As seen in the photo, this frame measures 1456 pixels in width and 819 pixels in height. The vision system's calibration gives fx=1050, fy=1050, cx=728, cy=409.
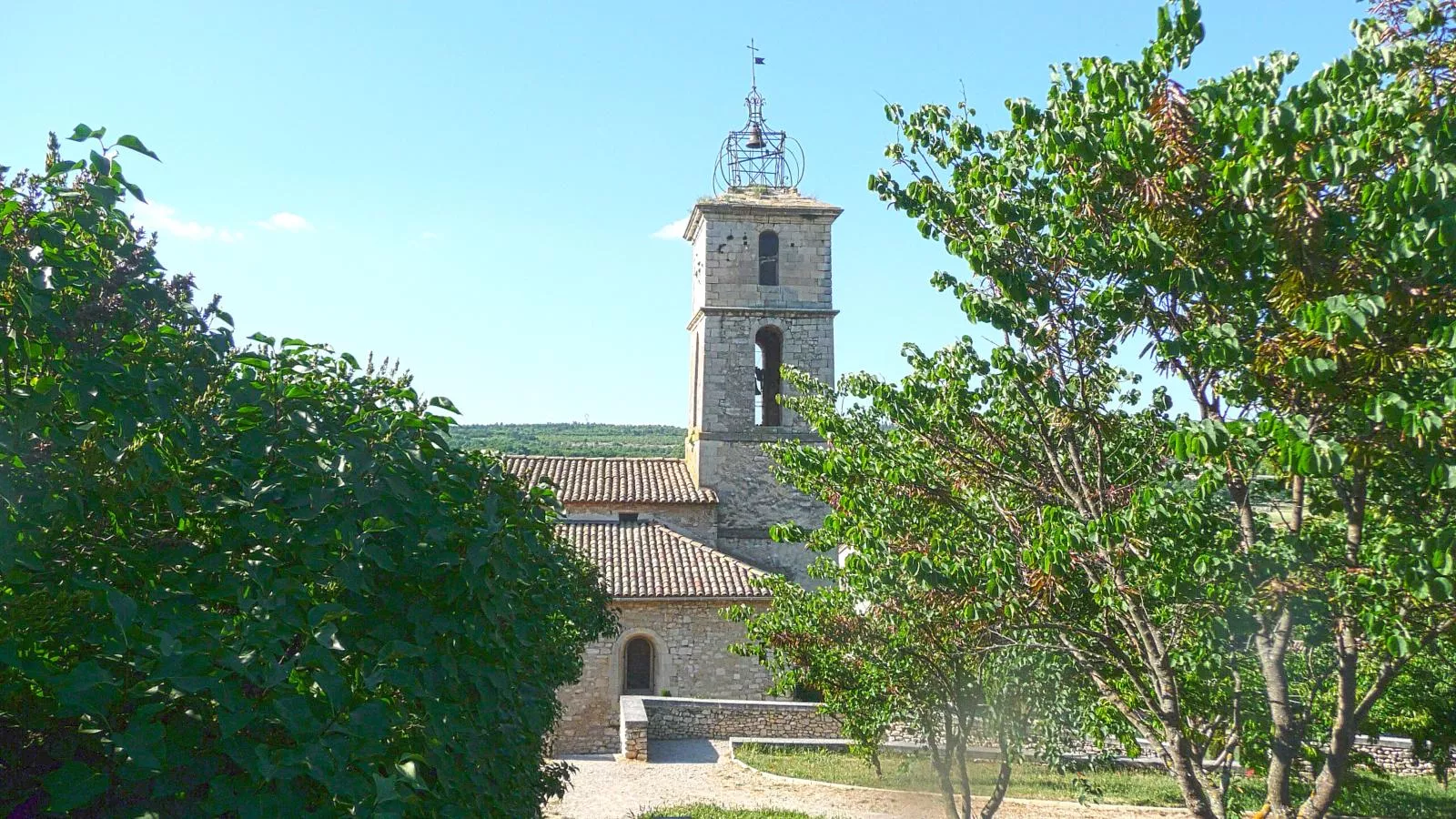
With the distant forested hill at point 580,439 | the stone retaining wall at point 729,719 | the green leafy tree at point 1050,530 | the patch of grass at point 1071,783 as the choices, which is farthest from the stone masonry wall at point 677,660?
the distant forested hill at point 580,439

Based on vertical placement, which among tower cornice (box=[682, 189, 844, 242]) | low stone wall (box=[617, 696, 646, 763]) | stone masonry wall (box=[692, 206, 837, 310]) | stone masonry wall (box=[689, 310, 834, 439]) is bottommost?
low stone wall (box=[617, 696, 646, 763])

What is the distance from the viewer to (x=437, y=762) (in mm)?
3732

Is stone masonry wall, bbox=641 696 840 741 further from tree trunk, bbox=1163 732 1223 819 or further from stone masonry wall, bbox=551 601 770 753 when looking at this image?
tree trunk, bbox=1163 732 1223 819

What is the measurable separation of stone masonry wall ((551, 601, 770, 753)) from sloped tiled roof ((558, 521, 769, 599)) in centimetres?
29

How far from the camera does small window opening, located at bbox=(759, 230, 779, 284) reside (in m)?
23.4

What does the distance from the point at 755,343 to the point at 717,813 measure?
40.0ft

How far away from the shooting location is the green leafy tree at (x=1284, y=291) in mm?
3930

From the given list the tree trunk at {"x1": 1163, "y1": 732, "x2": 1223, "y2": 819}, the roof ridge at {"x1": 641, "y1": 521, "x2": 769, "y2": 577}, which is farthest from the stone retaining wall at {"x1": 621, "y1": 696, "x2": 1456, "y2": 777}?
the tree trunk at {"x1": 1163, "y1": 732, "x2": 1223, "y2": 819}

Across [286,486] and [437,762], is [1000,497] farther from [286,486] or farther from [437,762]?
[286,486]

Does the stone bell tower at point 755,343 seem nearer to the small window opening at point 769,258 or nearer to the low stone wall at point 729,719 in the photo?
the small window opening at point 769,258

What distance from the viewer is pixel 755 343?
23.1 m

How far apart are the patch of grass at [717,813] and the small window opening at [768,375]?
429 inches

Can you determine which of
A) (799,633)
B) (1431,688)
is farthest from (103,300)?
(1431,688)

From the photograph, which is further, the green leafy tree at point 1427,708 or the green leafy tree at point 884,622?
the green leafy tree at point 1427,708
